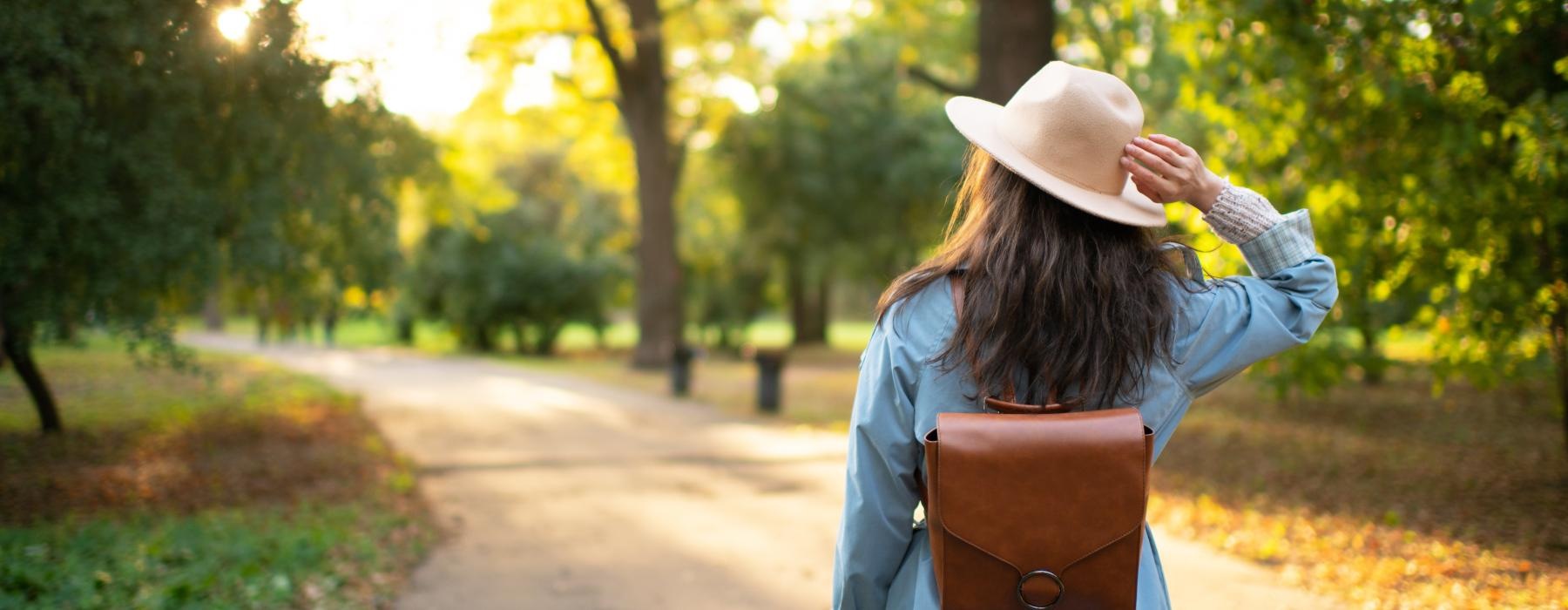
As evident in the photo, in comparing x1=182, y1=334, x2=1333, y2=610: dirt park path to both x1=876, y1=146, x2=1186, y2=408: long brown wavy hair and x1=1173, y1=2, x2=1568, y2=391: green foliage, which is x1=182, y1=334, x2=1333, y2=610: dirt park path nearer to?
x1=1173, y1=2, x2=1568, y2=391: green foliage

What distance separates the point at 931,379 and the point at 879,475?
213mm

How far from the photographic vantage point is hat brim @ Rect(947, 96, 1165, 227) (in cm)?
195

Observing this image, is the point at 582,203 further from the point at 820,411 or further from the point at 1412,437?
the point at 1412,437

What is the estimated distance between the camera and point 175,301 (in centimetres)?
796

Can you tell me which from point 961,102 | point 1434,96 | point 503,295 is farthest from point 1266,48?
point 503,295

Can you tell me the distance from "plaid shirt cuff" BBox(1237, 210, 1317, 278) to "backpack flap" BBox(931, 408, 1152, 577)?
1.61 feet

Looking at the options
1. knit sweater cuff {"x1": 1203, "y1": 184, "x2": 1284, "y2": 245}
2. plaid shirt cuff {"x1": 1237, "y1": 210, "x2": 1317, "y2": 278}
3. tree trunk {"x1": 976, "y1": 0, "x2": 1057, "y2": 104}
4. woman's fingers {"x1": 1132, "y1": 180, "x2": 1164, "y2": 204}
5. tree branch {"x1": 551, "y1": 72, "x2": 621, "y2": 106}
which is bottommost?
plaid shirt cuff {"x1": 1237, "y1": 210, "x2": 1317, "y2": 278}

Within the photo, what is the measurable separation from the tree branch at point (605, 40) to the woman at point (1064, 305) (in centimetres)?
1653

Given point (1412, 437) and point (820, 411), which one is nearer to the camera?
point (1412, 437)

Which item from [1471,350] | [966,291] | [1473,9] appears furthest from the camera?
[1471,350]

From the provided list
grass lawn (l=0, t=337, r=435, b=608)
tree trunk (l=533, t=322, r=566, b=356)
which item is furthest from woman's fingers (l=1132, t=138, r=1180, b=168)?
tree trunk (l=533, t=322, r=566, b=356)

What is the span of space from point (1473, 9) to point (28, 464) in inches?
388

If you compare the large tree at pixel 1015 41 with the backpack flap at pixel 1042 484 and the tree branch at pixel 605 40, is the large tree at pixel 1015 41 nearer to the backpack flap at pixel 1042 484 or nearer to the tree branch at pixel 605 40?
the backpack flap at pixel 1042 484

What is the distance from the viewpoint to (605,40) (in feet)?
59.6
